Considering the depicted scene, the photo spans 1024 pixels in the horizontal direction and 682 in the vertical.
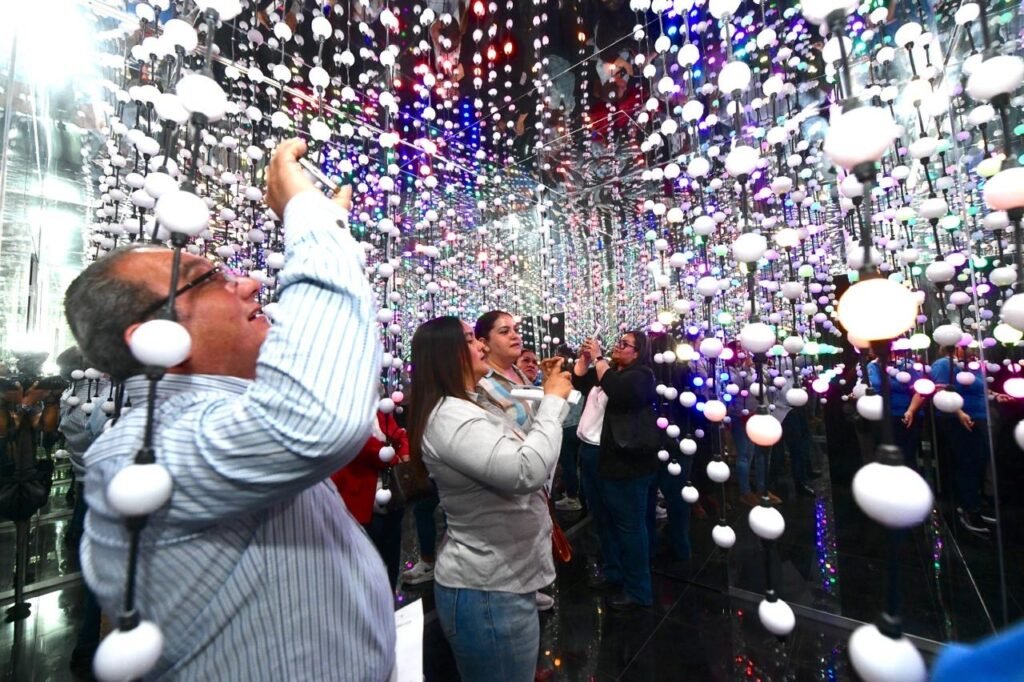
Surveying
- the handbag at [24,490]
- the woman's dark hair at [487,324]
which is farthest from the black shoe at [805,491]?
the handbag at [24,490]

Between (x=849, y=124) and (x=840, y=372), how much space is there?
2.80m

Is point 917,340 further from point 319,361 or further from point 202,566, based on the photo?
point 202,566

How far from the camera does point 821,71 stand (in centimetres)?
224

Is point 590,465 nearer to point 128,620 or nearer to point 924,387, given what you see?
point 924,387

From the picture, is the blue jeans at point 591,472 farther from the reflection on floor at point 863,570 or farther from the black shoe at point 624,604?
the reflection on floor at point 863,570

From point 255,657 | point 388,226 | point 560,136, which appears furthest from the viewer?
point 560,136

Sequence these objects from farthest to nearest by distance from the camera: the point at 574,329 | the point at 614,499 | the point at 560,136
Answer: the point at 574,329
the point at 560,136
the point at 614,499

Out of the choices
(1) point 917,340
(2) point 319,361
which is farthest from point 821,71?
(2) point 319,361

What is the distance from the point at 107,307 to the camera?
659mm

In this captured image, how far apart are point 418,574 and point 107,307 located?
10.1 ft

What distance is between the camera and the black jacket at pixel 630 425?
2.53 meters

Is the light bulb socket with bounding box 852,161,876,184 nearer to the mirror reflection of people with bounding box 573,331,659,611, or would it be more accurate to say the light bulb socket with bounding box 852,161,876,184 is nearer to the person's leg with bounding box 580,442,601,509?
the mirror reflection of people with bounding box 573,331,659,611

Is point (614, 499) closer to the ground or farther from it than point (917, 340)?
closer to the ground

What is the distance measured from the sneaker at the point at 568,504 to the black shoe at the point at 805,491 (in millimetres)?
2039
